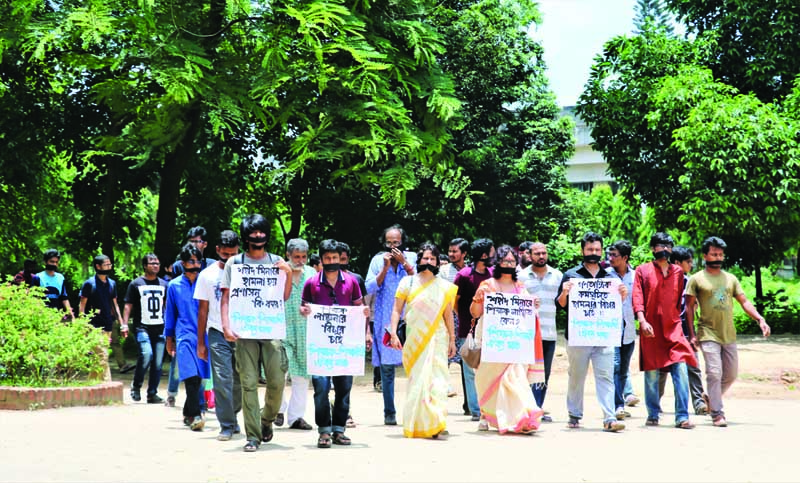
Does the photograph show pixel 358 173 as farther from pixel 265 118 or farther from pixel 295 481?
pixel 295 481

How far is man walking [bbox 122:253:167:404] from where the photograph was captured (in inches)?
547

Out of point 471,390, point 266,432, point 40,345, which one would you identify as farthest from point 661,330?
point 40,345

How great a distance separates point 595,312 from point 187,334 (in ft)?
13.0

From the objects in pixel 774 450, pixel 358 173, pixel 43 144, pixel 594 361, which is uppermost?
pixel 43 144

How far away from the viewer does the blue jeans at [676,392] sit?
11.2m

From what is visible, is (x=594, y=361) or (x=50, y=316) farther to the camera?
(x=50, y=316)

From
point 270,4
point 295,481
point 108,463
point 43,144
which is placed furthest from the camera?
point 43,144

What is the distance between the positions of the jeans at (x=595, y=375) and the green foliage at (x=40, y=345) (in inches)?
223

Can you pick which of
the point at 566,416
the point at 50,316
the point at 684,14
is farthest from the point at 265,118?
the point at 684,14

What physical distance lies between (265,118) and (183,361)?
24.3 ft

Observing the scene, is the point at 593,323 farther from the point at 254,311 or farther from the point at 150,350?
the point at 150,350

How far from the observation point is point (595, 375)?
11195 millimetres

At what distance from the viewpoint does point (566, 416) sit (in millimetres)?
13000

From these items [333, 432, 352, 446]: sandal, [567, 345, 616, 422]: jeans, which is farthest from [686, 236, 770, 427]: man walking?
[333, 432, 352, 446]: sandal
